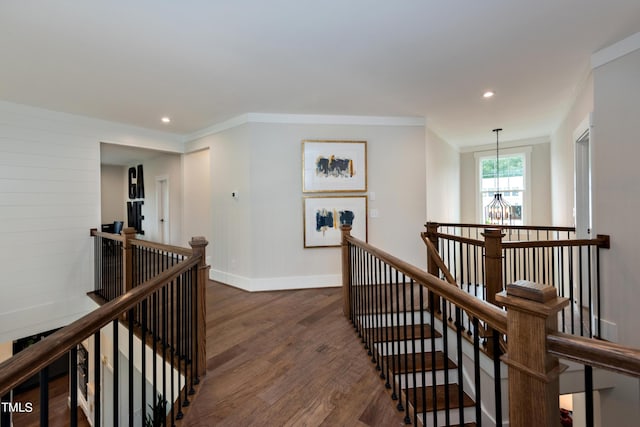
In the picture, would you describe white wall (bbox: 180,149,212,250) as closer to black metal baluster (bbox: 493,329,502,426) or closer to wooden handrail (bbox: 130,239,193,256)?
wooden handrail (bbox: 130,239,193,256)

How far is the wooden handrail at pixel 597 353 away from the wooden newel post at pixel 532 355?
3 centimetres

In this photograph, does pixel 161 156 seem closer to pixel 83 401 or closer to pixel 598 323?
pixel 83 401

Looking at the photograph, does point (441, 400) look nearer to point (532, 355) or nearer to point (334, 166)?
point (532, 355)

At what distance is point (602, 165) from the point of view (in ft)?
8.59

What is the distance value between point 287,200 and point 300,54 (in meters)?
2.06

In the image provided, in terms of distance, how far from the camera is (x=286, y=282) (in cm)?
414

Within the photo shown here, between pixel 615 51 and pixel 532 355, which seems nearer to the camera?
pixel 532 355

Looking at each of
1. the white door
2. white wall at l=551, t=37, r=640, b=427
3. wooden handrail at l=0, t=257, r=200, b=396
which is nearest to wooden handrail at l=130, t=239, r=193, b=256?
wooden handrail at l=0, t=257, r=200, b=396

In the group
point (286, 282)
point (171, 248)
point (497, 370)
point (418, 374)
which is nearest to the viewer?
point (497, 370)

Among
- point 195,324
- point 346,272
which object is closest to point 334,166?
point 346,272

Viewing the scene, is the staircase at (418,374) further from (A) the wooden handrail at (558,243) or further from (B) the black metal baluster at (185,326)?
(B) the black metal baluster at (185,326)

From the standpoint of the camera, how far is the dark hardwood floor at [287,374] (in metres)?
1.76

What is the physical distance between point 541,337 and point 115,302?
1.52m

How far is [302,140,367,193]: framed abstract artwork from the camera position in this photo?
164 inches
